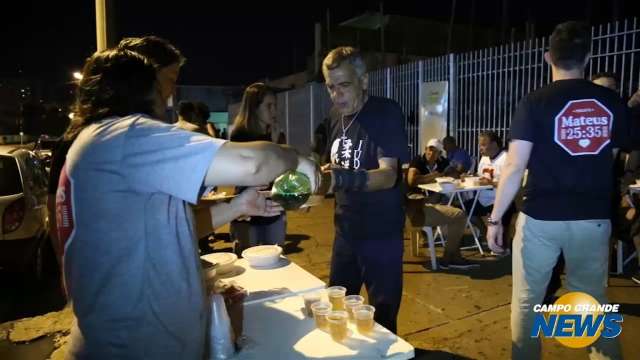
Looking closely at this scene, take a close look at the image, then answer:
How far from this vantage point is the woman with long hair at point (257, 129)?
152 inches

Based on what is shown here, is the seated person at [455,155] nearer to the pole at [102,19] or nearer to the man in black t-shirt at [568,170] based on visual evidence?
the man in black t-shirt at [568,170]

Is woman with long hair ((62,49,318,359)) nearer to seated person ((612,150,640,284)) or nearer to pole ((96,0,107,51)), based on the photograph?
pole ((96,0,107,51))

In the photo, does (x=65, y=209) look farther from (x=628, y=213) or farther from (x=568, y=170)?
(x=628, y=213)

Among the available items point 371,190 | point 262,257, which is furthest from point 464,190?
point 262,257

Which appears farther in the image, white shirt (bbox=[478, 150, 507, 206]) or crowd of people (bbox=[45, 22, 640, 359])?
white shirt (bbox=[478, 150, 507, 206])

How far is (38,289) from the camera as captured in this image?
495 centimetres

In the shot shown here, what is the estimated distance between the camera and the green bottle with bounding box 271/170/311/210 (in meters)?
1.51

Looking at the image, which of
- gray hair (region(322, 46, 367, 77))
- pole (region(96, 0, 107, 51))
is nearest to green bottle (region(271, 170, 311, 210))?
gray hair (region(322, 46, 367, 77))

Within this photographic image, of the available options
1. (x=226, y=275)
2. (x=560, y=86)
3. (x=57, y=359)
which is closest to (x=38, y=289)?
(x=57, y=359)

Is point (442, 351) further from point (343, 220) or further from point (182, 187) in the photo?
point (182, 187)

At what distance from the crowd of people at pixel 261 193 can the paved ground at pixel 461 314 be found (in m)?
0.45

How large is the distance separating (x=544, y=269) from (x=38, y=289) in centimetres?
502

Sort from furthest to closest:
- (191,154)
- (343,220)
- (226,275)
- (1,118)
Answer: (1,118), (343,220), (226,275), (191,154)

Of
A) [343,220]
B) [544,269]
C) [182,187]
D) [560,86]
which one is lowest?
[544,269]
